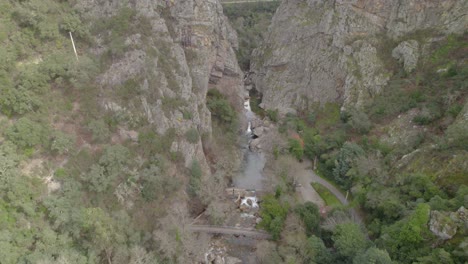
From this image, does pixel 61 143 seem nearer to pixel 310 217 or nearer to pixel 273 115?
pixel 310 217

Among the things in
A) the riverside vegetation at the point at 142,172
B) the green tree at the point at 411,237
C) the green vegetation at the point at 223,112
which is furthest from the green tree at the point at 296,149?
the green tree at the point at 411,237

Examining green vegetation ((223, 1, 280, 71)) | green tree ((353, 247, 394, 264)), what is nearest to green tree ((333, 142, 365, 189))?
green tree ((353, 247, 394, 264))

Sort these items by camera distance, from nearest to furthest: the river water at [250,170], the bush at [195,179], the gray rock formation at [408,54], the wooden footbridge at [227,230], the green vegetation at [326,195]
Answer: the wooden footbridge at [227,230], the bush at [195,179], the green vegetation at [326,195], the river water at [250,170], the gray rock formation at [408,54]

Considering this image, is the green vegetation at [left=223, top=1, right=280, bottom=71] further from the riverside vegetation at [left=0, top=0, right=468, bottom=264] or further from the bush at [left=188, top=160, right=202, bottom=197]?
the bush at [left=188, top=160, right=202, bottom=197]

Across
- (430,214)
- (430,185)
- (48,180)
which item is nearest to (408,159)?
(430,185)

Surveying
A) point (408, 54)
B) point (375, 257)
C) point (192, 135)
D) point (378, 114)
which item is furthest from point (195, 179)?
point (408, 54)

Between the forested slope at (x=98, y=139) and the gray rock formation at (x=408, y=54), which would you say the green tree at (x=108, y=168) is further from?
the gray rock formation at (x=408, y=54)

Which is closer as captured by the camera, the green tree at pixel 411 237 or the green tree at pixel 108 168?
the green tree at pixel 411 237
